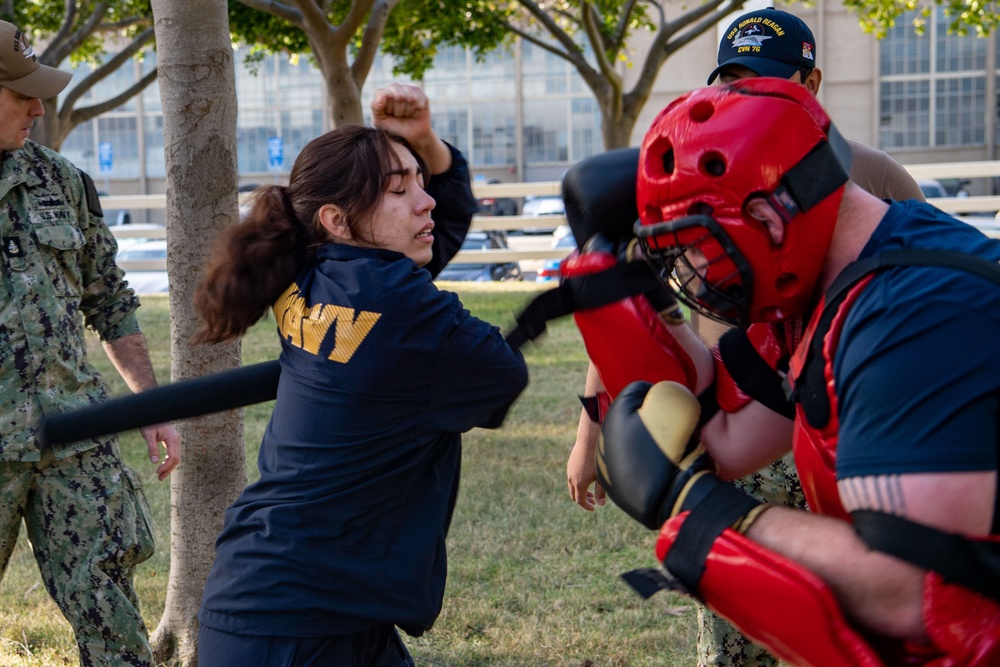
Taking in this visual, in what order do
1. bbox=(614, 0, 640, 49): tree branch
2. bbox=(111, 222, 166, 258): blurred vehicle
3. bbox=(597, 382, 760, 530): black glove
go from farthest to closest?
bbox=(111, 222, 166, 258): blurred vehicle < bbox=(614, 0, 640, 49): tree branch < bbox=(597, 382, 760, 530): black glove

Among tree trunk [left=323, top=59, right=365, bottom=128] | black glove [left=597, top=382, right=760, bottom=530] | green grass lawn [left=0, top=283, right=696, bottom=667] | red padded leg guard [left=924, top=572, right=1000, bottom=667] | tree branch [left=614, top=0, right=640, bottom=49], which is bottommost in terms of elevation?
green grass lawn [left=0, top=283, right=696, bottom=667]

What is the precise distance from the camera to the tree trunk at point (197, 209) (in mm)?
4031

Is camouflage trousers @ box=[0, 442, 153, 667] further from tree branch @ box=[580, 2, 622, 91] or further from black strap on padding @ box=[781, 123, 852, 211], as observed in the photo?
tree branch @ box=[580, 2, 622, 91]

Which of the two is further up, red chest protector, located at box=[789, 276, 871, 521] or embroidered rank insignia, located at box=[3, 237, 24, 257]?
embroidered rank insignia, located at box=[3, 237, 24, 257]

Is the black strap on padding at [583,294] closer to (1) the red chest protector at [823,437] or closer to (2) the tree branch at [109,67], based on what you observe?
(1) the red chest protector at [823,437]

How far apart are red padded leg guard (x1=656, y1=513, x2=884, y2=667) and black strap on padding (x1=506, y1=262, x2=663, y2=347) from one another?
2.46ft

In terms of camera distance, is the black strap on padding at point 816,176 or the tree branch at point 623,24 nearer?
the black strap on padding at point 816,176

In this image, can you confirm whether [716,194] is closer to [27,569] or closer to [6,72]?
[6,72]

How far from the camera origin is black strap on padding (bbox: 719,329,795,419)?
2.31m

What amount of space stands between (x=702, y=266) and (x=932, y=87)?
127 ft

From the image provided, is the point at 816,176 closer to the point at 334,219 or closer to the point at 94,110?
the point at 334,219

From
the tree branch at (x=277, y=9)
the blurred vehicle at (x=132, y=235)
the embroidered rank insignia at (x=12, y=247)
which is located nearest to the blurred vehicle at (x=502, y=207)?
the blurred vehicle at (x=132, y=235)

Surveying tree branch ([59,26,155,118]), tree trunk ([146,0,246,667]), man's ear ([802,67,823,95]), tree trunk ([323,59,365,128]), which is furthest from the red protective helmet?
tree branch ([59,26,155,118])

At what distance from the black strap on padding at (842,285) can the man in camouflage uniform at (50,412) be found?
91.4 inches
